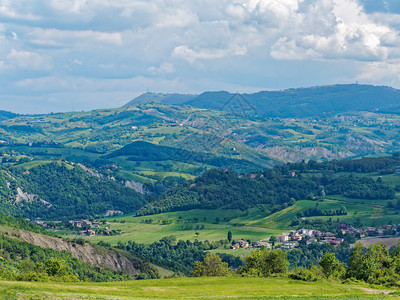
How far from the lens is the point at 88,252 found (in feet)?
594

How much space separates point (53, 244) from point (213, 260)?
195 feet

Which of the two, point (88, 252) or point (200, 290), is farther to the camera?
point (88, 252)

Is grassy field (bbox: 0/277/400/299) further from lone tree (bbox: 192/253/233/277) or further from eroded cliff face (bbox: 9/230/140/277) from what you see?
eroded cliff face (bbox: 9/230/140/277)

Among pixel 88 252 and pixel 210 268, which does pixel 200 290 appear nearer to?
pixel 210 268

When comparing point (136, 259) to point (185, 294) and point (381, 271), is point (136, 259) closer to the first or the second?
point (381, 271)

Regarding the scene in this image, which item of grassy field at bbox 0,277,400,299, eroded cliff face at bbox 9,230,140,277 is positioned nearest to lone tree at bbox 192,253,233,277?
grassy field at bbox 0,277,400,299

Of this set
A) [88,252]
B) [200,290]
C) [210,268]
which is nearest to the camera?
[200,290]

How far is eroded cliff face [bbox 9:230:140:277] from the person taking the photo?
174 m

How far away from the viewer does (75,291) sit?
72.1m

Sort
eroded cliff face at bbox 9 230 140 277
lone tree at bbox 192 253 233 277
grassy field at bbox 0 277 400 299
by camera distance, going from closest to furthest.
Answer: grassy field at bbox 0 277 400 299, lone tree at bbox 192 253 233 277, eroded cliff face at bbox 9 230 140 277

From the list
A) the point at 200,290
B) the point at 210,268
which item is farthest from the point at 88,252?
the point at 200,290

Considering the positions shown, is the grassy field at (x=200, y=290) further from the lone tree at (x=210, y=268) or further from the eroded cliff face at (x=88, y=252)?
the eroded cliff face at (x=88, y=252)

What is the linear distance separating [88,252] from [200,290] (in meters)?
106

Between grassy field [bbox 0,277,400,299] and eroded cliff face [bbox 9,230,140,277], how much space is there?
85567 mm
